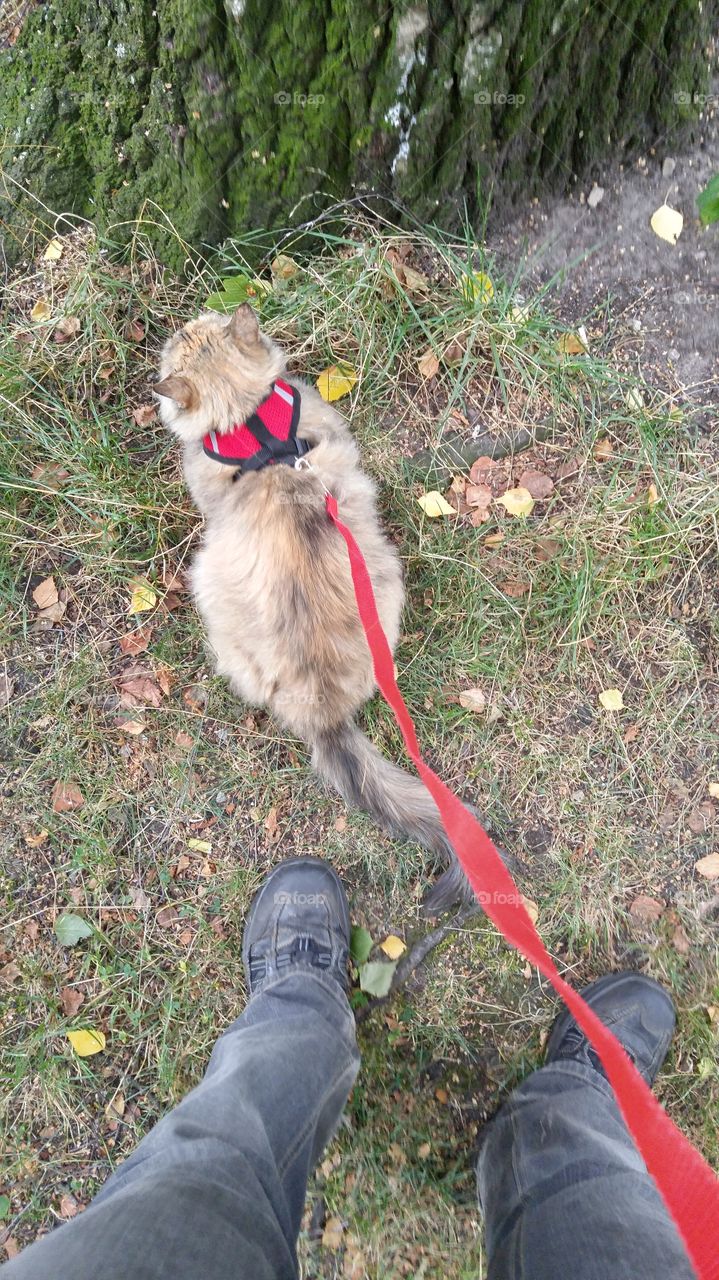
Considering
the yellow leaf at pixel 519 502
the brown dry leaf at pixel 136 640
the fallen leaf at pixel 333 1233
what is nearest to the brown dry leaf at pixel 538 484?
the yellow leaf at pixel 519 502

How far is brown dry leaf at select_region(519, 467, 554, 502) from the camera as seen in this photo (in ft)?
9.61

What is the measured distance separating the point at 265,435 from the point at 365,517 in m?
0.49

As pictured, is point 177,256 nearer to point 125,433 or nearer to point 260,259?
point 260,259

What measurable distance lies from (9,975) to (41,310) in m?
2.89

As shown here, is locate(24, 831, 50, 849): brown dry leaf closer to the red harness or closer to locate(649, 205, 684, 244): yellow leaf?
the red harness

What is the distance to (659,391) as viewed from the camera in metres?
2.90

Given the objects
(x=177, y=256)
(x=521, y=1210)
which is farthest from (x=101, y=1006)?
(x=177, y=256)

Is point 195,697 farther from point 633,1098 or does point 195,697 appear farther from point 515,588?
point 633,1098

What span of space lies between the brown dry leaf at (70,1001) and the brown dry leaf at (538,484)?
2889 millimetres

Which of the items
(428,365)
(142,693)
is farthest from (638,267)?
(142,693)

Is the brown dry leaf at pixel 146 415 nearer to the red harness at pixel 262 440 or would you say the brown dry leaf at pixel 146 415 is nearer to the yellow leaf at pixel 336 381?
the red harness at pixel 262 440

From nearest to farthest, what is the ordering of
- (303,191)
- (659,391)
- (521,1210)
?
(521,1210), (303,191), (659,391)

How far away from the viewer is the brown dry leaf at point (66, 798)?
9.80 ft

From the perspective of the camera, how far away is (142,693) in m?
3.01
